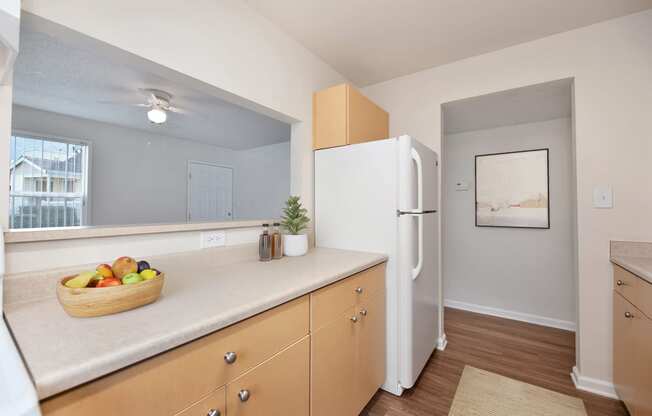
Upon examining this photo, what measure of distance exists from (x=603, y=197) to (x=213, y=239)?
2444mm

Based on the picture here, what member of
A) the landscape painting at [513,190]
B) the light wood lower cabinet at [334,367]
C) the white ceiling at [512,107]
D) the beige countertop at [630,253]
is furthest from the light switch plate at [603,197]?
the light wood lower cabinet at [334,367]

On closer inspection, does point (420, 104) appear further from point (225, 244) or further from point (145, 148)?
point (145, 148)

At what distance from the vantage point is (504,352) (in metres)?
2.22

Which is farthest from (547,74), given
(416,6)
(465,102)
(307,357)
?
(307,357)

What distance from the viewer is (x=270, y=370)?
93 centimetres

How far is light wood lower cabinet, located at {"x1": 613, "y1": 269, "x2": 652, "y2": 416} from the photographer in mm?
1213

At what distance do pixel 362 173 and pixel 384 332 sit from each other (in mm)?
1031

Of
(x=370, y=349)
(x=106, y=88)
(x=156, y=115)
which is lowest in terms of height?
(x=370, y=349)

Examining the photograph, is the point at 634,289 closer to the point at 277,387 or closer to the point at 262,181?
the point at 277,387

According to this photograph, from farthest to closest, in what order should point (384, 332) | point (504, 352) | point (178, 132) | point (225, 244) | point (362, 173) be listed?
point (178, 132) → point (504, 352) → point (362, 173) → point (384, 332) → point (225, 244)

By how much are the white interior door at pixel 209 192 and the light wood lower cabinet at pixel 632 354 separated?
519 cm

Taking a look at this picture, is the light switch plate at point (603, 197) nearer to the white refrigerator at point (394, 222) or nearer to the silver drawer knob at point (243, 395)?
the white refrigerator at point (394, 222)

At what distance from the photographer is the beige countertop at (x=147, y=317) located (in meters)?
0.56

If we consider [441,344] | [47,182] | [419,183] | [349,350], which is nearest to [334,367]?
[349,350]
